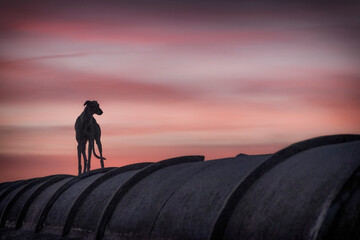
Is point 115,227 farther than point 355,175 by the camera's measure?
Yes

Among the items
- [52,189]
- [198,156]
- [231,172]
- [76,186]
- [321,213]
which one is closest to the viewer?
[321,213]

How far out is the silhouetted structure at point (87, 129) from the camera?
21.5 m

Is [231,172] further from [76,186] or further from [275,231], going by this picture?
[76,186]

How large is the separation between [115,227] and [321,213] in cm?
559

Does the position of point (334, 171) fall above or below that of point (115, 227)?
above

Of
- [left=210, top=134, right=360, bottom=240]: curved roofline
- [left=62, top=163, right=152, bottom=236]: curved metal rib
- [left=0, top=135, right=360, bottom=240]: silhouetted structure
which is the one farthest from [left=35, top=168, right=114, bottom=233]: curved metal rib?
[left=210, top=134, right=360, bottom=240]: curved roofline

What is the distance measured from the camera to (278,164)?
798 centimetres

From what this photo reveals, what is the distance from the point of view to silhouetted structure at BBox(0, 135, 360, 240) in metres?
5.96

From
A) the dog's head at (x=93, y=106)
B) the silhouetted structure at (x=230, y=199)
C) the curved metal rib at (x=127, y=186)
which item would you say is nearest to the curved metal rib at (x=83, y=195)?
the silhouetted structure at (x=230, y=199)

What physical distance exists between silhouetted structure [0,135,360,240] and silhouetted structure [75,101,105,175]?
765 cm

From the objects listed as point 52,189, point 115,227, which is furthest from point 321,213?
point 52,189

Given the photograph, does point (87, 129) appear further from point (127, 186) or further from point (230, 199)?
point (230, 199)

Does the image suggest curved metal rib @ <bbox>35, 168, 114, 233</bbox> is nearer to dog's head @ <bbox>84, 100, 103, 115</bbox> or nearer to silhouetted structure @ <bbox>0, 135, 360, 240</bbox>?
silhouetted structure @ <bbox>0, 135, 360, 240</bbox>

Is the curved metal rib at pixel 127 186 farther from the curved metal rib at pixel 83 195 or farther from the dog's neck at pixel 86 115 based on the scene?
the dog's neck at pixel 86 115
